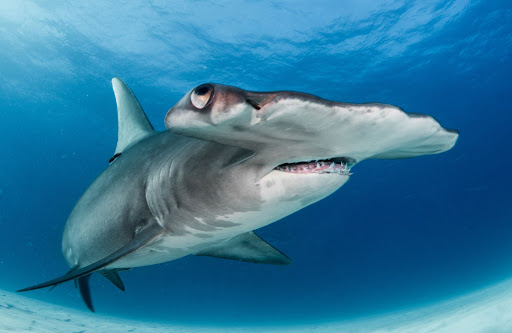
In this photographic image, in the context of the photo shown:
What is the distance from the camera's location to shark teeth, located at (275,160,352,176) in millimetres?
2006

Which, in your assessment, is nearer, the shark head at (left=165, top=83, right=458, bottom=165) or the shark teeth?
the shark head at (left=165, top=83, right=458, bottom=165)

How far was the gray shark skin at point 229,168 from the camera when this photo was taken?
4.45 ft

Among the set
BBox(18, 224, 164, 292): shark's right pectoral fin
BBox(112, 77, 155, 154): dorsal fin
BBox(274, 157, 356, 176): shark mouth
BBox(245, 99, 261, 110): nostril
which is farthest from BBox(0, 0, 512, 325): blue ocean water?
BBox(245, 99, 261, 110): nostril

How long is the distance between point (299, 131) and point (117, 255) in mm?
2011

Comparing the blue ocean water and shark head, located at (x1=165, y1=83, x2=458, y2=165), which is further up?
the blue ocean water

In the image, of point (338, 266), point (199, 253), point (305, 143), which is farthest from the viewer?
point (338, 266)

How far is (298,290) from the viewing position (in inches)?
1617

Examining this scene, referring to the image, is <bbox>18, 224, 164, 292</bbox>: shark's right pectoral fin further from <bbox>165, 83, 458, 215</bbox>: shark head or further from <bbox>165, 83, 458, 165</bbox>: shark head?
<bbox>165, 83, 458, 165</bbox>: shark head

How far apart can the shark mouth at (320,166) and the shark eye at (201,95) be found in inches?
33.7

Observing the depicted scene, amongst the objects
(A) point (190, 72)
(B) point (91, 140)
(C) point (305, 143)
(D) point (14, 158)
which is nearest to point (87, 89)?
(A) point (190, 72)

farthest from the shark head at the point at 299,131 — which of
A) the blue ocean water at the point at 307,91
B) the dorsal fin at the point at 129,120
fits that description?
the blue ocean water at the point at 307,91

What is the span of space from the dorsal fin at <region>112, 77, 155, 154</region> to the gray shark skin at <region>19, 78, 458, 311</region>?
2.2 inches

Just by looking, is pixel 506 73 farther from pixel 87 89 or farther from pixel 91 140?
pixel 91 140

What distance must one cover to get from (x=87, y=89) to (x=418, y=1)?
2418 centimetres
